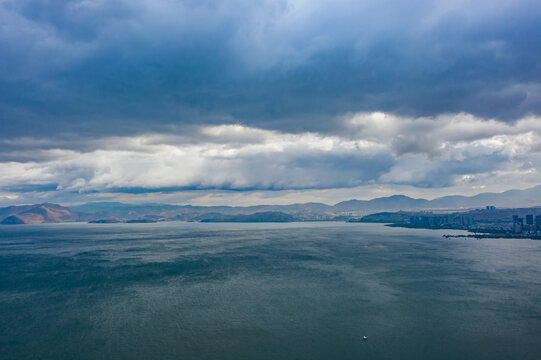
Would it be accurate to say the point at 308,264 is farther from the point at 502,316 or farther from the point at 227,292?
the point at 502,316

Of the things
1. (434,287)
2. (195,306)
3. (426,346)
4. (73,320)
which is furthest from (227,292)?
(434,287)

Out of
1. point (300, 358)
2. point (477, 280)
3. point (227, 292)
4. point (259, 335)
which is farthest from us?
point (477, 280)

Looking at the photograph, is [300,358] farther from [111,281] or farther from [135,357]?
[111,281]

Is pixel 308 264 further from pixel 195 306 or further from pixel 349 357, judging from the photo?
pixel 349 357

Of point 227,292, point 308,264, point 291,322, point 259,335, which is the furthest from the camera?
point 308,264

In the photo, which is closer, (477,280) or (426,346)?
(426,346)

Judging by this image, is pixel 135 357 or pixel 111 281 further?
pixel 111 281

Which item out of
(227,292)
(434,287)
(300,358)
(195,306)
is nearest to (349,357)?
(300,358)

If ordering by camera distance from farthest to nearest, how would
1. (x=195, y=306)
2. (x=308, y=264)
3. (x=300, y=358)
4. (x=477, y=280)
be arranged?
(x=308, y=264)
(x=477, y=280)
(x=195, y=306)
(x=300, y=358)

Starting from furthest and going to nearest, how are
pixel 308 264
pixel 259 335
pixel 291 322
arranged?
pixel 308 264, pixel 291 322, pixel 259 335
